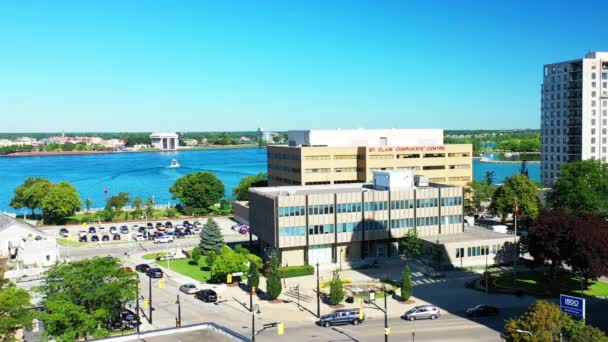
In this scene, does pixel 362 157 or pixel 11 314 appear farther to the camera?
pixel 362 157

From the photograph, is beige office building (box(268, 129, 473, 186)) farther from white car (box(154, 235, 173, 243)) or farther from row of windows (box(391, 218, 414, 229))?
row of windows (box(391, 218, 414, 229))

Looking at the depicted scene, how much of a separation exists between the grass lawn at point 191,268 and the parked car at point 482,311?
31.8m

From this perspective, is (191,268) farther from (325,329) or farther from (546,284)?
(546,284)

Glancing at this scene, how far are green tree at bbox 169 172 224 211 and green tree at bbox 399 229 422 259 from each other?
2585 inches

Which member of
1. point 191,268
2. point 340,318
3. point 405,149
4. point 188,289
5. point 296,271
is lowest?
point 191,268

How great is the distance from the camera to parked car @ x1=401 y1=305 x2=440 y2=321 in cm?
5422

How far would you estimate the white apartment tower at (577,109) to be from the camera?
140 m

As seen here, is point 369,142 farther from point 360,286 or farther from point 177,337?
point 177,337

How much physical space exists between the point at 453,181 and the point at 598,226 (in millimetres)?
60380

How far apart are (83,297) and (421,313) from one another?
28.7 m

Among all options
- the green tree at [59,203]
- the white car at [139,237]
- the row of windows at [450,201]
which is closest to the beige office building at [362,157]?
the white car at [139,237]

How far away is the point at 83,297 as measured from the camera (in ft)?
153

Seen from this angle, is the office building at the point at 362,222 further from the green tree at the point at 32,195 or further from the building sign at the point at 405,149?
the green tree at the point at 32,195


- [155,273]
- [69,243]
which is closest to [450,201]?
[155,273]
